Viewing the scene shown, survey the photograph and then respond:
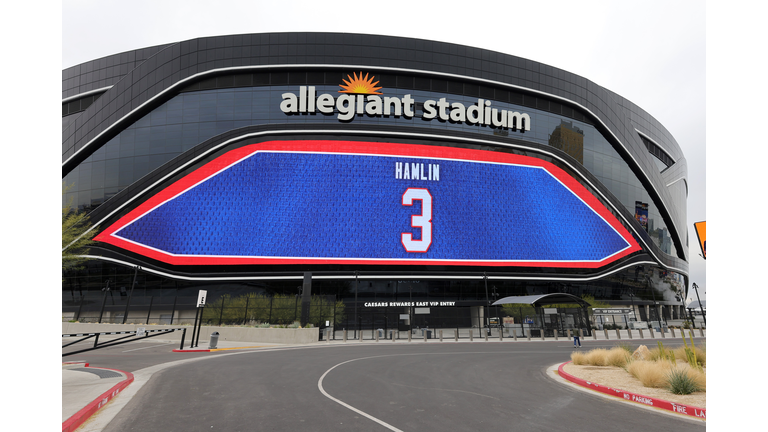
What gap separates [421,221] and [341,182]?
9760 millimetres

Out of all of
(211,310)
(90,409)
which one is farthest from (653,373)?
(211,310)

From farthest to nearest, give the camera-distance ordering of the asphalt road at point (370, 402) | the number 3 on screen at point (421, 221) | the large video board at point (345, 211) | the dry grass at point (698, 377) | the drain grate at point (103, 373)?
the number 3 on screen at point (421, 221)
the large video board at point (345, 211)
the drain grate at point (103, 373)
the dry grass at point (698, 377)
the asphalt road at point (370, 402)

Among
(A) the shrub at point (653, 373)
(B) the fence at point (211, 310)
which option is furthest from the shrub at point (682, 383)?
(B) the fence at point (211, 310)

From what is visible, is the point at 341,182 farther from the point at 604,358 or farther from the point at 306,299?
the point at 604,358

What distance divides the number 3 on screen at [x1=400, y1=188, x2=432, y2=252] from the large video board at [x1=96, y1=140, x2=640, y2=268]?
0.11m

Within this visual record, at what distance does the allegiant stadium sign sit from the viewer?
167 ft

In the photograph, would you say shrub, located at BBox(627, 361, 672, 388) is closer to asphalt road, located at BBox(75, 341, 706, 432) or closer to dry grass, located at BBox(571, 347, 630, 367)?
asphalt road, located at BBox(75, 341, 706, 432)

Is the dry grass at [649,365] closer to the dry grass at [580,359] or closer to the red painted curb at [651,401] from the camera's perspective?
the dry grass at [580,359]

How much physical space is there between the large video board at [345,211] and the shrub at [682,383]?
122 feet

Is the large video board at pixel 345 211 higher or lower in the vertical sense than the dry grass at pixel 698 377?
higher

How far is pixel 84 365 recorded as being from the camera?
18281 millimetres

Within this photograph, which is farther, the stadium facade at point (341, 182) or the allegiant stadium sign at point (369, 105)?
the allegiant stadium sign at point (369, 105)

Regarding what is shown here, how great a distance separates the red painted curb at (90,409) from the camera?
8398 millimetres

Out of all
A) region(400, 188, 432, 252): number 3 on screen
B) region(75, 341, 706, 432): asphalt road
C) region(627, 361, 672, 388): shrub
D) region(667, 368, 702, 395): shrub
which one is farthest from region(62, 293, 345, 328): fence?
region(667, 368, 702, 395): shrub
